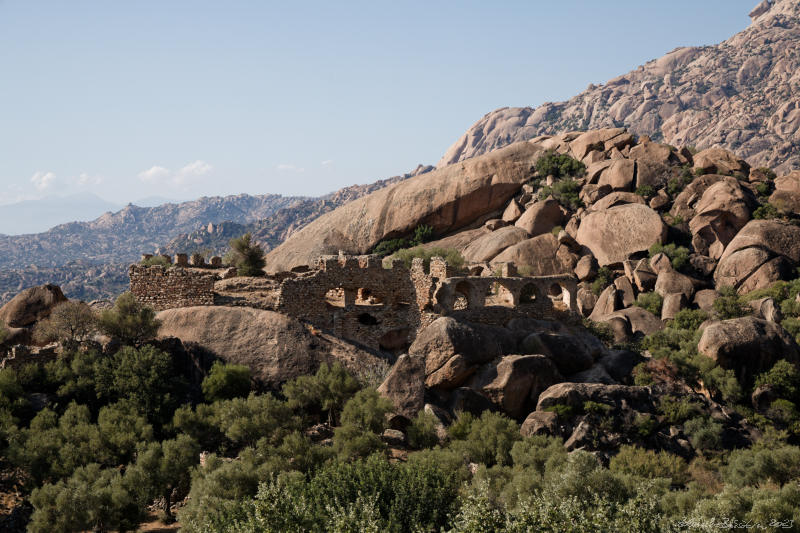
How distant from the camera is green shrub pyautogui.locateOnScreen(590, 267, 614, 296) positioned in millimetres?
60031

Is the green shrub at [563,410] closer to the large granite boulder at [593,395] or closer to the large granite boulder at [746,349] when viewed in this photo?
the large granite boulder at [593,395]

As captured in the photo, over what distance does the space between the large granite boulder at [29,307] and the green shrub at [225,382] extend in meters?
9.57

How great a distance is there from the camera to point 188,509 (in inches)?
817

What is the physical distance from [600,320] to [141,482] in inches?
1551

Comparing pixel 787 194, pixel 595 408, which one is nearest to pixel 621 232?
pixel 787 194

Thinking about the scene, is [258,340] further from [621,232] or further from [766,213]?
[766,213]

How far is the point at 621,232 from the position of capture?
210 ft

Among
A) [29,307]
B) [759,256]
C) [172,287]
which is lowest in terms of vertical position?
[759,256]

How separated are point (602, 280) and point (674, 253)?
6.96 meters

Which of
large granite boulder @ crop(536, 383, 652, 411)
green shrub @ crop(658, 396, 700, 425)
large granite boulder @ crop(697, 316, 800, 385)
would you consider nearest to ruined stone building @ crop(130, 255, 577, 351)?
large granite boulder @ crop(536, 383, 652, 411)

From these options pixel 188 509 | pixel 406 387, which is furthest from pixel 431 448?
pixel 188 509

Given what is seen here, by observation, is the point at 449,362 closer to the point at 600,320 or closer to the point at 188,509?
the point at 188,509

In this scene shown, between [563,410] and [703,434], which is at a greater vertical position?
[563,410]

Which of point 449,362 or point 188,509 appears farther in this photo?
point 449,362
